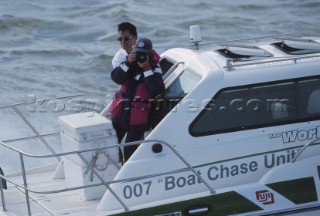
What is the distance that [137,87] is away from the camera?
7812 mm

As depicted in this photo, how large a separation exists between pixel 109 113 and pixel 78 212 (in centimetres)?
146

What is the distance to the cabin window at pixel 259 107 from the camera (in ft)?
24.4

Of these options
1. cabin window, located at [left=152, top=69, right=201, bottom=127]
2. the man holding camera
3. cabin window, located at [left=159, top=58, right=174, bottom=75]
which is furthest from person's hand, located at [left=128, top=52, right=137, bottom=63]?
cabin window, located at [left=159, top=58, right=174, bottom=75]

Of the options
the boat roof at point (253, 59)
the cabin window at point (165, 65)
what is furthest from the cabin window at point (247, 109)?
the cabin window at point (165, 65)

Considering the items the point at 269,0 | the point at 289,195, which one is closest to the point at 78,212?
the point at 289,195

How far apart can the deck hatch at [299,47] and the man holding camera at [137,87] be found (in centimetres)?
130

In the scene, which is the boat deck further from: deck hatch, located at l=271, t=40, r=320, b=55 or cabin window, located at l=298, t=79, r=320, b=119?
deck hatch, located at l=271, t=40, r=320, b=55

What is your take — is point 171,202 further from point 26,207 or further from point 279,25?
point 279,25

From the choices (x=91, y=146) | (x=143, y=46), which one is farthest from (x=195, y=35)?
(x=91, y=146)

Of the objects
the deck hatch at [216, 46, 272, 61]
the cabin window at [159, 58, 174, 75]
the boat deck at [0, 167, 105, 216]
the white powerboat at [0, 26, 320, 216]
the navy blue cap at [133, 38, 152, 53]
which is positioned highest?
the navy blue cap at [133, 38, 152, 53]

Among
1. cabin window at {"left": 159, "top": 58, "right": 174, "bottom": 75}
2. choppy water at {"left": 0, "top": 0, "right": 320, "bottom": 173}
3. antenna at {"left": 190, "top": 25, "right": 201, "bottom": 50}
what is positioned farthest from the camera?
choppy water at {"left": 0, "top": 0, "right": 320, "bottom": 173}

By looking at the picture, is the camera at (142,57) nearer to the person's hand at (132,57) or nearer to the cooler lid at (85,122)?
the person's hand at (132,57)

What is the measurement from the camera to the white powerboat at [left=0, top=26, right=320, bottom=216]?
7.29 m

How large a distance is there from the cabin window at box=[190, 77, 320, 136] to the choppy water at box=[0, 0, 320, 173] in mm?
6859
